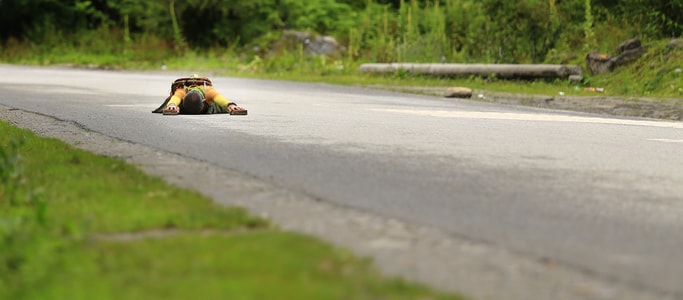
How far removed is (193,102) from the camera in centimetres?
1405

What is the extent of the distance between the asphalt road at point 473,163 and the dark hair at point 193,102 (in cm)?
36

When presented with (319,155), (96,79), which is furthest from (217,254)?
(96,79)

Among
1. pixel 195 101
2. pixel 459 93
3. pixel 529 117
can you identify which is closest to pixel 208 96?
pixel 195 101

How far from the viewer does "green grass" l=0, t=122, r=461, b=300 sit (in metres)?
4.40

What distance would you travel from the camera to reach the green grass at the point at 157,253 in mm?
4402

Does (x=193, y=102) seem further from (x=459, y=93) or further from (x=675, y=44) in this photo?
(x=675, y=44)

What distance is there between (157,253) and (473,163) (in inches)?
177

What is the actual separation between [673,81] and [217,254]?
49.6ft

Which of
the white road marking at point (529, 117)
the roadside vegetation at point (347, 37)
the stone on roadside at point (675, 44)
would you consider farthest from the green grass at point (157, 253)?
the stone on roadside at point (675, 44)

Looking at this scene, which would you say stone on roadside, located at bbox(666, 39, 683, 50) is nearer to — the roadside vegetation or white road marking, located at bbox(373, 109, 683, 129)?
the roadside vegetation

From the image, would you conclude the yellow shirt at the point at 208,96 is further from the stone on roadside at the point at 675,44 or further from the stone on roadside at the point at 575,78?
the stone on roadside at the point at 675,44

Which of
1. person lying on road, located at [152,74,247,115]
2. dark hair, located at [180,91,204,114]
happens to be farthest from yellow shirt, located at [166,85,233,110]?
dark hair, located at [180,91,204,114]

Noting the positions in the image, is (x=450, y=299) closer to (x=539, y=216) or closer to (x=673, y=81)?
(x=539, y=216)

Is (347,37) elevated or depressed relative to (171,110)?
elevated
